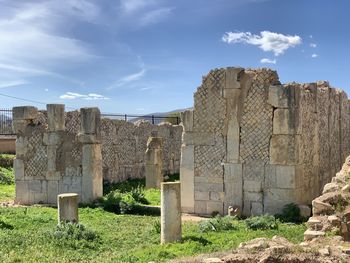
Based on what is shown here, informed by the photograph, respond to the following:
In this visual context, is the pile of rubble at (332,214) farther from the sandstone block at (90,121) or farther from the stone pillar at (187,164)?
the sandstone block at (90,121)

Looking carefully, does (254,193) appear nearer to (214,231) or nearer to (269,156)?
(269,156)

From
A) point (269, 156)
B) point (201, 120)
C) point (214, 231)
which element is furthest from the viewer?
point (201, 120)

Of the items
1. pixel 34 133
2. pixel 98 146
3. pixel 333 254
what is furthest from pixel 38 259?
pixel 34 133

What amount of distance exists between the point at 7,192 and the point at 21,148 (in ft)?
10.8

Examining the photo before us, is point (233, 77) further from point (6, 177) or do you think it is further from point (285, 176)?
point (6, 177)

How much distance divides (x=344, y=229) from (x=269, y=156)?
4.31 metres

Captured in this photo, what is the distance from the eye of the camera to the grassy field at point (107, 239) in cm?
898

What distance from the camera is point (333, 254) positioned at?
7.61 metres

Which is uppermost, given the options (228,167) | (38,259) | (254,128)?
(254,128)

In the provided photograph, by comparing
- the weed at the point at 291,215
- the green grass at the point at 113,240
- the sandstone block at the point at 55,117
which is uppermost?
the sandstone block at the point at 55,117

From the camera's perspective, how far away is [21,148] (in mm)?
16594

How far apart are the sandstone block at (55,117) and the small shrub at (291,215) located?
7.68m

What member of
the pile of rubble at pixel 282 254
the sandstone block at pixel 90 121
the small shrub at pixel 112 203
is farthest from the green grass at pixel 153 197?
the pile of rubble at pixel 282 254

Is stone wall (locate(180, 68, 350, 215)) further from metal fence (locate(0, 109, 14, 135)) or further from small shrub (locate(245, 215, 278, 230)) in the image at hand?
metal fence (locate(0, 109, 14, 135))
